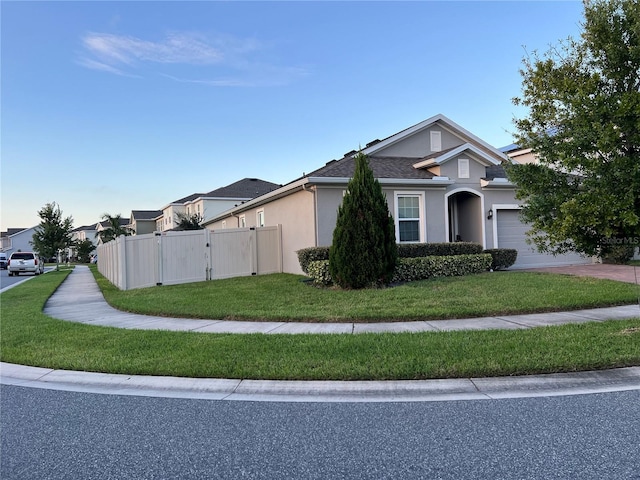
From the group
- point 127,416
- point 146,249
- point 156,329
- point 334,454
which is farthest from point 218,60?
point 334,454

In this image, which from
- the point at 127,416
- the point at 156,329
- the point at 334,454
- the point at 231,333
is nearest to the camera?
the point at 334,454

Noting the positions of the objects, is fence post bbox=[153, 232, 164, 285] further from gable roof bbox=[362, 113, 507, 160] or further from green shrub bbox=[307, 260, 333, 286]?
gable roof bbox=[362, 113, 507, 160]

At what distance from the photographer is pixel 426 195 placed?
49.7 ft

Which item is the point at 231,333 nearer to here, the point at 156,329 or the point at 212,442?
the point at 156,329

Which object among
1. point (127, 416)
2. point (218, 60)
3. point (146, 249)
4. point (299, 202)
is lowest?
point (127, 416)

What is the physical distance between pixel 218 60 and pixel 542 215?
13.2 m

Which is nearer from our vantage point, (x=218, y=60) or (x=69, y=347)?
(x=69, y=347)

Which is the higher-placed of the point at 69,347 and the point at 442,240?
the point at 442,240

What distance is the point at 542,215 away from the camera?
24.6ft

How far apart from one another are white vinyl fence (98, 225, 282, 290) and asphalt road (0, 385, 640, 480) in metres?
11.6

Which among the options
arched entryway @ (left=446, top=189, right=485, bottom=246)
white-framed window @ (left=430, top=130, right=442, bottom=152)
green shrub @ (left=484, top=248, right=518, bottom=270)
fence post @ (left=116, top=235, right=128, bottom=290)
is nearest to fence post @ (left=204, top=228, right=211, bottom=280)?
fence post @ (left=116, top=235, right=128, bottom=290)

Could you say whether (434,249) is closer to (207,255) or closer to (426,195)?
(426,195)

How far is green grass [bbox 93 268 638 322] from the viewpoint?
853 centimetres

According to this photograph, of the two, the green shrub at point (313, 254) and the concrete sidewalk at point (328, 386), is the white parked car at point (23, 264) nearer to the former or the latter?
the green shrub at point (313, 254)
